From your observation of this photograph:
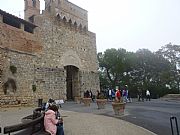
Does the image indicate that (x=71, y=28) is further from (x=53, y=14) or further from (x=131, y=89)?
(x=131, y=89)

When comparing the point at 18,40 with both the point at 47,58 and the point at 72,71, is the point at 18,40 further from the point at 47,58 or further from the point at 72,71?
the point at 72,71

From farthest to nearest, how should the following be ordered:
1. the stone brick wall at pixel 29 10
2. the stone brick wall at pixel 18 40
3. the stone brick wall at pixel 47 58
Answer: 1. the stone brick wall at pixel 29 10
2. the stone brick wall at pixel 47 58
3. the stone brick wall at pixel 18 40

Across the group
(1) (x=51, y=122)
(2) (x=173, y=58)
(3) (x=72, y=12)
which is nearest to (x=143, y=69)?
(2) (x=173, y=58)

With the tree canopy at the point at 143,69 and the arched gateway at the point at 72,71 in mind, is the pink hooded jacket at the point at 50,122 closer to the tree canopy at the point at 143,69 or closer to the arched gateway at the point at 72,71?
the arched gateway at the point at 72,71

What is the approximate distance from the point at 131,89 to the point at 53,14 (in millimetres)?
23877

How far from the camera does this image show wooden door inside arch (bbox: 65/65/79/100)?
104 feet

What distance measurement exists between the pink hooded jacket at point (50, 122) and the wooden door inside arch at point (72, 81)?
915 inches

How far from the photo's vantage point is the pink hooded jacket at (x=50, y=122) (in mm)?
8038

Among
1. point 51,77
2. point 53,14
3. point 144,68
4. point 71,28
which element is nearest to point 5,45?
point 51,77

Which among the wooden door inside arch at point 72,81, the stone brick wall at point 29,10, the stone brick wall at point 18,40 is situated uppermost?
the stone brick wall at point 29,10

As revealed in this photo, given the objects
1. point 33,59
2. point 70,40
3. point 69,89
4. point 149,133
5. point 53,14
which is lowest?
point 149,133

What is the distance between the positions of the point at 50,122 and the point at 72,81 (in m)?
23.9

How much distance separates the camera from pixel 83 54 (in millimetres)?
32344

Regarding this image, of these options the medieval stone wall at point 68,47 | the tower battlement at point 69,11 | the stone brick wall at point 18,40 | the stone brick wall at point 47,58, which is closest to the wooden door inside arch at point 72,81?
the stone brick wall at point 47,58
